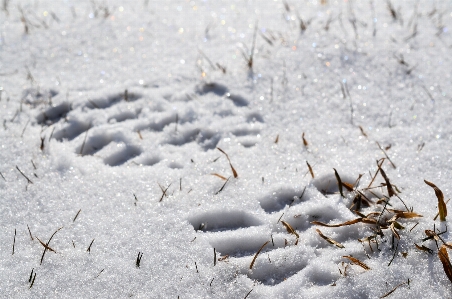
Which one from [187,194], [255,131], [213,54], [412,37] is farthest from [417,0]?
[187,194]

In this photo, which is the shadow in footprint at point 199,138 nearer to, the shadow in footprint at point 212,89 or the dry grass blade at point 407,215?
the shadow in footprint at point 212,89

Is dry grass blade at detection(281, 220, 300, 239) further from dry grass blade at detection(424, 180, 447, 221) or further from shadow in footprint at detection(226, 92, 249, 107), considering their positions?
shadow in footprint at detection(226, 92, 249, 107)

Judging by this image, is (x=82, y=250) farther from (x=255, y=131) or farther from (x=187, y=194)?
(x=255, y=131)

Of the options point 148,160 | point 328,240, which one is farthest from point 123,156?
point 328,240

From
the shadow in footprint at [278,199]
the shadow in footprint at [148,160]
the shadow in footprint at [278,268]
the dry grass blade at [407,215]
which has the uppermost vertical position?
the dry grass blade at [407,215]

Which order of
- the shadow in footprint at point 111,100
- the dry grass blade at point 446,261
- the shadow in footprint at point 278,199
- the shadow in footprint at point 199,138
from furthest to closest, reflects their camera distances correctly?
1. the shadow in footprint at point 111,100
2. the shadow in footprint at point 199,138
3. the shadow in footprint at point 278,199
4. the dry grass blade at point 446,261

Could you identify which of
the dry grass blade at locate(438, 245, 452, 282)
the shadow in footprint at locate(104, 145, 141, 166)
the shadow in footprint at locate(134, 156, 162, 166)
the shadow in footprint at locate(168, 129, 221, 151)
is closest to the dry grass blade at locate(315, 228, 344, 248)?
the dry grass blade at locate(438, 245, 452, 282)

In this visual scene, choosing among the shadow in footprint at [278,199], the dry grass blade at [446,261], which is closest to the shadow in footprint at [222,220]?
the shadow in footprint at [278,199]
